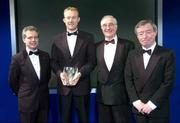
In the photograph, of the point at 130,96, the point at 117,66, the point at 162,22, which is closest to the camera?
the point at 130,96

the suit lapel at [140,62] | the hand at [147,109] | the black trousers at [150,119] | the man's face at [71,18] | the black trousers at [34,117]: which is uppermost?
the man's face at [71,18]

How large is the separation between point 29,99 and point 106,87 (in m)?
0.93

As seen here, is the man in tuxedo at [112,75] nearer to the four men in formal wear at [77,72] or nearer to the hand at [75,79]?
the four men in formal wear at [77,72]

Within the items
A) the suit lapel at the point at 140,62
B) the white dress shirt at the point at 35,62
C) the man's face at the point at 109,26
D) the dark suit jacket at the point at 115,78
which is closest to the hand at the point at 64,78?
the white dress shirt at the point at 35,62

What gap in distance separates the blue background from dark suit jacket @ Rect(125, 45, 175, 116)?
1280 millimetres

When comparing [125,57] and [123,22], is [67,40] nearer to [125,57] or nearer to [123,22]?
[125,57]

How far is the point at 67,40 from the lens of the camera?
171 inches

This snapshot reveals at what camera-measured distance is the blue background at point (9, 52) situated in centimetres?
508

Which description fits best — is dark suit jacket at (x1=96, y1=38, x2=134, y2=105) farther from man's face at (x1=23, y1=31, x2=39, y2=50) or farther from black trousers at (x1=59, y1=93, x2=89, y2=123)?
man's face at (x1=23, y1=31, x2=39, y2=50)

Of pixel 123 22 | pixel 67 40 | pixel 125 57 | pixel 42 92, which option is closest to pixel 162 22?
pixel 123 22

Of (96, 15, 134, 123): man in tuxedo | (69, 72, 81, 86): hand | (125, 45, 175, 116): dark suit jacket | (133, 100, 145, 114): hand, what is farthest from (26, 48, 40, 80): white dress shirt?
(133, 100, 145, 114): hand

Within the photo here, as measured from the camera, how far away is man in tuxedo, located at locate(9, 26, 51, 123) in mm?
4203

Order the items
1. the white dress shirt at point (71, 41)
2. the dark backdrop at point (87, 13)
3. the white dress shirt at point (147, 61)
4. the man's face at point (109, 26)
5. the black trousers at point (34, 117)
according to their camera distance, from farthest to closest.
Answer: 1. the dark backdrop at point (87, 13)
2. the white dress shirt at point (71, 41)
3. the black trousers at point (34, 117)
4. the man's face at point (109, 26)
5. the white dress shirt at point (147, 61)

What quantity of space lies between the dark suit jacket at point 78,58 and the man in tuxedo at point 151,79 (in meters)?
0.62
